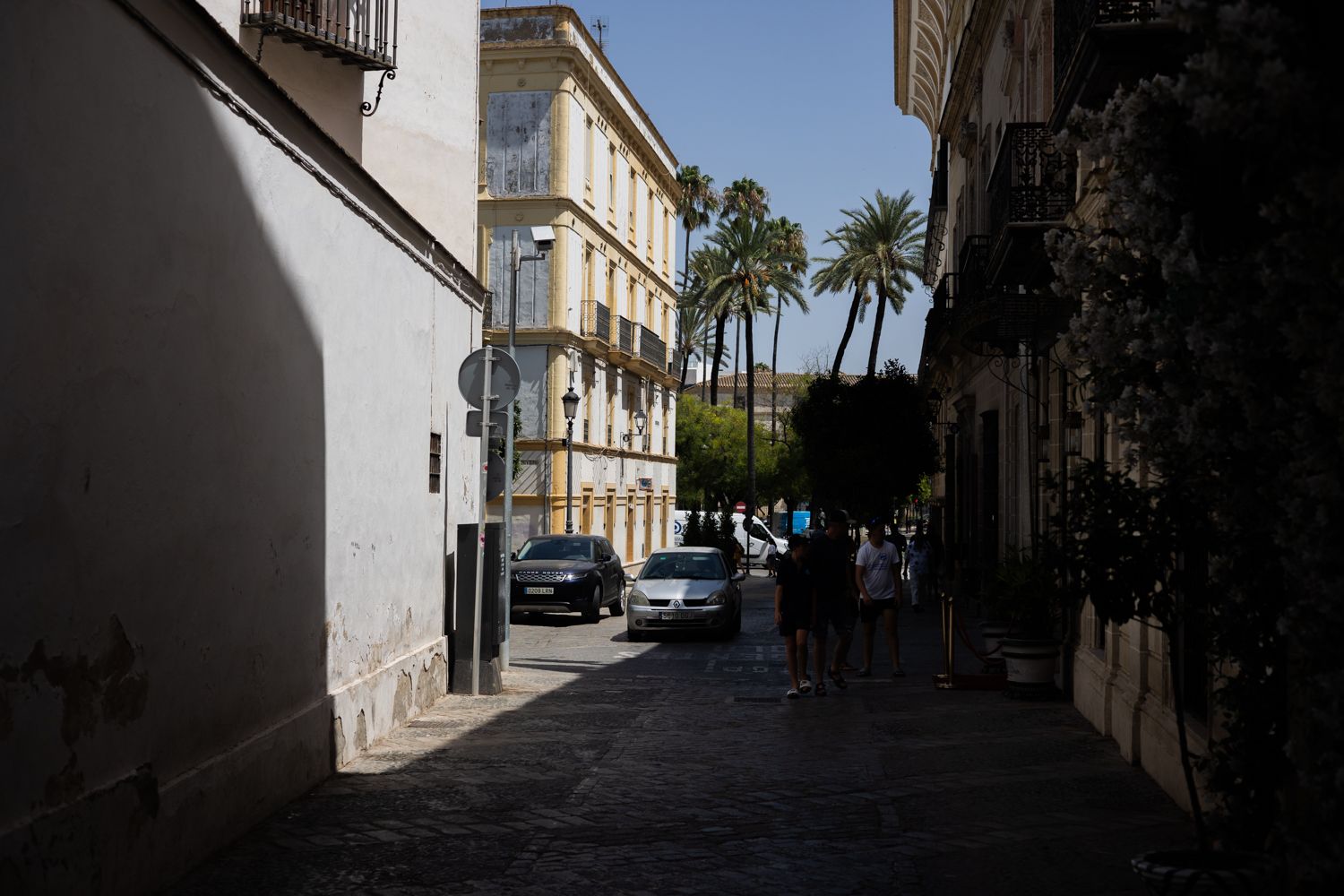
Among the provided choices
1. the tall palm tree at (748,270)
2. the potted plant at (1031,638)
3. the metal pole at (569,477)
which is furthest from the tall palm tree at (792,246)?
the potted plant at (1031,638)

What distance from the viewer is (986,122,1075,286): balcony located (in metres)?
15.4

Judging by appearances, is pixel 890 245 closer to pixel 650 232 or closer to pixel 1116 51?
pixel 650 232

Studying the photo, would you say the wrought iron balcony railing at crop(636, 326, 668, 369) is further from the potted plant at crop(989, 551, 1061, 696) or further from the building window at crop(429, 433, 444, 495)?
the building window at crop(429, 433, 444, 495)

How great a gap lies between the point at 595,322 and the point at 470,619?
96.7 feet

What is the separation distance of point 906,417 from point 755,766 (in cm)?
3084

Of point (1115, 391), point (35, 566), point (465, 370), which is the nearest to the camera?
point (35, 566)

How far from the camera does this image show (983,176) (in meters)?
26.1

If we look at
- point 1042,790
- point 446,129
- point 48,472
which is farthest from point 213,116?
point 446,129

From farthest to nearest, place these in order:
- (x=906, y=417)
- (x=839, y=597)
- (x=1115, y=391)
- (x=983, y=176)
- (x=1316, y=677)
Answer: (x=906, y=417) → (x=983, y=176) → (x=839, y=597) → (x=1115, y=391) → (x=1316, y=677)

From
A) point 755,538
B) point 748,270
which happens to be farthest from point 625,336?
point 748,270

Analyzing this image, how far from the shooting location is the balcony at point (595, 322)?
42656 mm

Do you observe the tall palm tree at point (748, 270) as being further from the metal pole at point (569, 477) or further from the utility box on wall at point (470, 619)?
the utility box on wall at point (470, 619)

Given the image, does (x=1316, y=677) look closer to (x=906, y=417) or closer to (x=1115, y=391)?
→ (x=1115, y=391)

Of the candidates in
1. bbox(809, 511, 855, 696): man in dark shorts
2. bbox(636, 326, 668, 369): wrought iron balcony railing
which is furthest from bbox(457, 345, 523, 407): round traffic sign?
bbox(636, 326, 668, 369): wrought iron balcony railing
